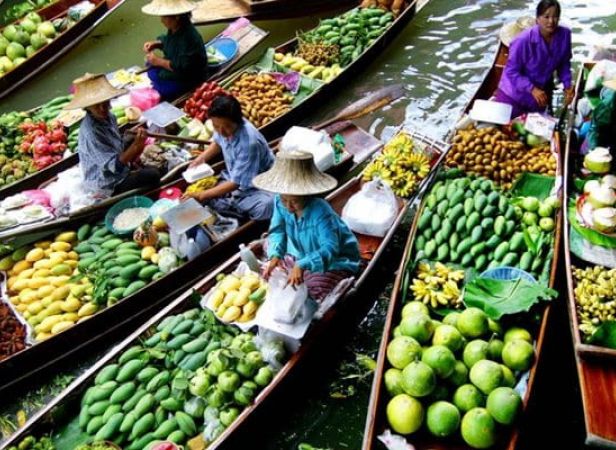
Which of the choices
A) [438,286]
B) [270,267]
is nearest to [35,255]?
[270,267]

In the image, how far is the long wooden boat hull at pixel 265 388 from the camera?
142 inches

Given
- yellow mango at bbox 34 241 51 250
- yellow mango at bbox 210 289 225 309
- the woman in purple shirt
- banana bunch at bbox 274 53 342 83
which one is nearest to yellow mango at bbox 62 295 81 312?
yellow mango at bbox 34 241 51 250

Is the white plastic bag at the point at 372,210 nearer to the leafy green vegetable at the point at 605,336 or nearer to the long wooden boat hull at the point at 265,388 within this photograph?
the long wooden boat hull at the point at 265,388

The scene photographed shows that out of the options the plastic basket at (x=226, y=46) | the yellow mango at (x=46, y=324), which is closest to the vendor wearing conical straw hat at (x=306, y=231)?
the yellow mango at (x=46, y=324)

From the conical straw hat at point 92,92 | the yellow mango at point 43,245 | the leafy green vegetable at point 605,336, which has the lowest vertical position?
the yellow mango at point 43,245

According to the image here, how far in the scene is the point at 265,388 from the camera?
3.70m

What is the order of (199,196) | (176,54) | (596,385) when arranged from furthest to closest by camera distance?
1. (176,54)
2. (199,196)
3. (596,385)

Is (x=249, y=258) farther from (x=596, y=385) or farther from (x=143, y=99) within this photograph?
(x=143, y=99)

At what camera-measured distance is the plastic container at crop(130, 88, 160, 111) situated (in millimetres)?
6609

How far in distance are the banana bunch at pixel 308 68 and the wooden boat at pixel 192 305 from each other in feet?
8.23

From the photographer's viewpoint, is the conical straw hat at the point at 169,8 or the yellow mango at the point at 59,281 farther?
the conical straw hat at the point at 169,8

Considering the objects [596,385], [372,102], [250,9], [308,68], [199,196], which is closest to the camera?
[596,385]

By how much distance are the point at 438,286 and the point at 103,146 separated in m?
3.06

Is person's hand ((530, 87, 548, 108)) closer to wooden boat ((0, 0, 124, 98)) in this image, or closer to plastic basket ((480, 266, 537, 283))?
plastic basket ((480, 266, 537, 283))
